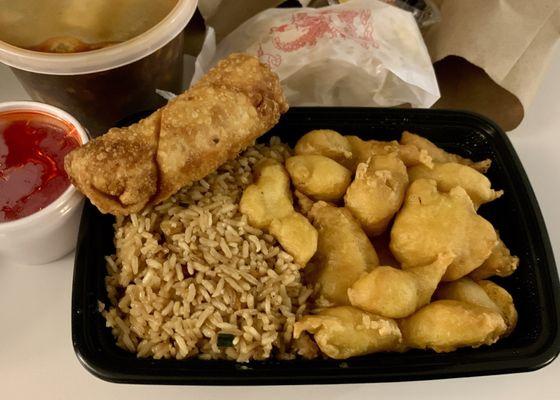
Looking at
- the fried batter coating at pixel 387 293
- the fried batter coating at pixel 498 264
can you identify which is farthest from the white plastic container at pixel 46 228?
the fried batter coating at pixel 498 264

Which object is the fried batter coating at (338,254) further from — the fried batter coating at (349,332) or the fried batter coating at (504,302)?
the fried batter coating at (504,302)

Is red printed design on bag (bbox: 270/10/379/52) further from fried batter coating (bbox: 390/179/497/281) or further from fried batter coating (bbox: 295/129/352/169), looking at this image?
fried batter coating (bbox: 390/179/497/281)

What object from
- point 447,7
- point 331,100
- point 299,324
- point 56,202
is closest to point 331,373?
point 299,324

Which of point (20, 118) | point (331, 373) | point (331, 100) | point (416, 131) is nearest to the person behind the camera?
point (331, 373)

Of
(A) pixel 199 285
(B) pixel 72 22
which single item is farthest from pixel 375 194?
(B) pixel 72 22

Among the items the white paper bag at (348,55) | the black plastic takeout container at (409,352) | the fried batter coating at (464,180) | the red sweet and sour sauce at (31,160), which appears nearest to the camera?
the black plastic takeout container at (409,352)

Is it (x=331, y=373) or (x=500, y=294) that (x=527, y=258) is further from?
(x=331, y=373)

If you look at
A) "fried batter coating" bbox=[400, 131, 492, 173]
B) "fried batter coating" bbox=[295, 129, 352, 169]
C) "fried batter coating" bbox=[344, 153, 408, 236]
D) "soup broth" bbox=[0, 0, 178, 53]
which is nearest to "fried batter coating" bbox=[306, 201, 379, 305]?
"fried batter coating" bbox=[344, 153, 408, 236]
